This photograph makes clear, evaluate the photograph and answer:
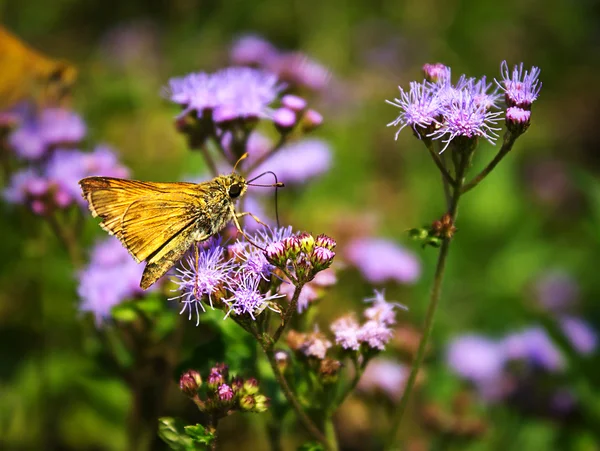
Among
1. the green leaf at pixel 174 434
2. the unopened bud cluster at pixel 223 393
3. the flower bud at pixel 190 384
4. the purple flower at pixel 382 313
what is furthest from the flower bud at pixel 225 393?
the purple flower at pixel 382 313

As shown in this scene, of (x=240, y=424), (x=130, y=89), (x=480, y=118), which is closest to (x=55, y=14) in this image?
(x=130, y=89)

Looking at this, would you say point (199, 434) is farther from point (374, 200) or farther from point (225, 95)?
point (374, 200)

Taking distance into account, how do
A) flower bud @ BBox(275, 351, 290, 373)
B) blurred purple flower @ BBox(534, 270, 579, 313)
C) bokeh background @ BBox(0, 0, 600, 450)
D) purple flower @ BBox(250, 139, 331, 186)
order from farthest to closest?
blurred purple flower @ BBox(534, 270, 579, 313) < purple flower @ BBox(250, 139, 331, 186) < bokeh background @ BBox(0, 0, 600, 450) < flower bud @ BBox(275, 351, 290, 373)

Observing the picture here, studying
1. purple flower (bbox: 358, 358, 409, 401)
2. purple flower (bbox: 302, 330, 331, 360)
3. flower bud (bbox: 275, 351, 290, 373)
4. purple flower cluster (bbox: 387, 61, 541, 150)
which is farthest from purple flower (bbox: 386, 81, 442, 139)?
purple flower (bbox: 358, 358, 409, 401)

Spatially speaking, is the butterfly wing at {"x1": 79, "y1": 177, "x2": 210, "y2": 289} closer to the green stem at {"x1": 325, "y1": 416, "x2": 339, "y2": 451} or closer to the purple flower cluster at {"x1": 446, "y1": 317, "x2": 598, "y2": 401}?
the green stem at {"x1": 325, "y1": 416, "x2": 339, "y2": 451}

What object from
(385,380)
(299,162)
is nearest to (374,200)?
(299,162)
